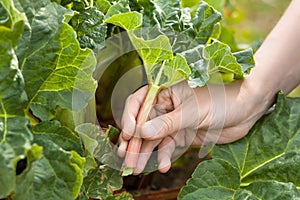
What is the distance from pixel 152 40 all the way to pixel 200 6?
204 millimetres

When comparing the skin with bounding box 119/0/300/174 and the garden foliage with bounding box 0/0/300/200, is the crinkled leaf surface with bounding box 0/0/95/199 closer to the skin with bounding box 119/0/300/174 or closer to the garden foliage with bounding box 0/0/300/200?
the garden foliage with bounding box 0/0/300/200

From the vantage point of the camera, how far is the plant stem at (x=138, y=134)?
1023 millimetres

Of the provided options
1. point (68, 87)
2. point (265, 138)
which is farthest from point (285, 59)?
point (68, 87)

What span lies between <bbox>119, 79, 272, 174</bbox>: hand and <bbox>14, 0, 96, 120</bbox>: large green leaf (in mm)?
134

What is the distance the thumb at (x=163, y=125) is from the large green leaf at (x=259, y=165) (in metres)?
0.10

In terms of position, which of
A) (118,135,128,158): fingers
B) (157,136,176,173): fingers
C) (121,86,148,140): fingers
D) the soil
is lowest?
the soil

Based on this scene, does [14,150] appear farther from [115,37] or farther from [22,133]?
[115,37]

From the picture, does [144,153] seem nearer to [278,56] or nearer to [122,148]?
[122,148]

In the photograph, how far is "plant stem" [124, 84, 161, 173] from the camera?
102 cm

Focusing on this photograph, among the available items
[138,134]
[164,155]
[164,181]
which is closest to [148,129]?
[138,134]

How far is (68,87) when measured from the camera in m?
0.93

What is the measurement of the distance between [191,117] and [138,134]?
0.11 m

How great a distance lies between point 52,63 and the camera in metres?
0.92

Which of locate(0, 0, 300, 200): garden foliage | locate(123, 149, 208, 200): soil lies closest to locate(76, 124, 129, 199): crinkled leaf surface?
locate(0, 0, 300, 200): garden foliage
